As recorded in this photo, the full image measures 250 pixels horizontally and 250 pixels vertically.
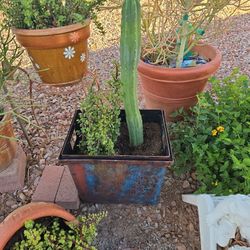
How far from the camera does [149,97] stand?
2.11 meters

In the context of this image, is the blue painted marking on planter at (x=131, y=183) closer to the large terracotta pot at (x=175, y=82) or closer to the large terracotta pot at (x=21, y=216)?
the large terracotta pot at (x=21, y=216)

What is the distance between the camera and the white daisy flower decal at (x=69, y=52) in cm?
138

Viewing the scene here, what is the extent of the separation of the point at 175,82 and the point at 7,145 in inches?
40.5

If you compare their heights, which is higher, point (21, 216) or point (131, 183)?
point (21, 216)

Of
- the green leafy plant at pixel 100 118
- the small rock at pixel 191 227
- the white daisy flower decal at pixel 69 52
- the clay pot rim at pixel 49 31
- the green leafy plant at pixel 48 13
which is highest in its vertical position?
the green leafy plant at pixel 48 13

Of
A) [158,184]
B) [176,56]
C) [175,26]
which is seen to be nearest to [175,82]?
[176,56]

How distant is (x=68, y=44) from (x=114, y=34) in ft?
7.31

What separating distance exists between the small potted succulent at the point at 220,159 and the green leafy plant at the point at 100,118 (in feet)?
1.45

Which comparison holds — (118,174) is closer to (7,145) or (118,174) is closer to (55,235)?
(55,235)

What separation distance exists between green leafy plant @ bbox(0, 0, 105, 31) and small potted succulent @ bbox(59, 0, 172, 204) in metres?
0.27

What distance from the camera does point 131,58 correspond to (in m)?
1.29

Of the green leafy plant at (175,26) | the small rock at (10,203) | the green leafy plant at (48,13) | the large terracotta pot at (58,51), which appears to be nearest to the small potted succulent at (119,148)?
the large terracotta pot at (58,51)

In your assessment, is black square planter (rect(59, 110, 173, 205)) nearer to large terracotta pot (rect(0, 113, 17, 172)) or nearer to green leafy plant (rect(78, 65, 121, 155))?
green leafy plant (rect(78, 65, 121, 155))

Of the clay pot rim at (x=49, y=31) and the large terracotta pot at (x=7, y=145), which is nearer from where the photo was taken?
the clay pot rim at (x=49, y=31)
